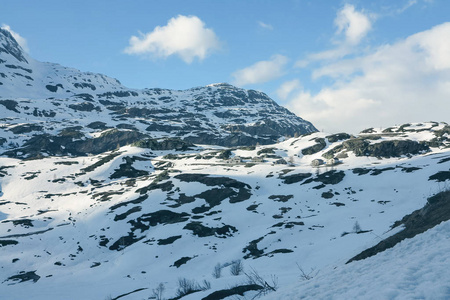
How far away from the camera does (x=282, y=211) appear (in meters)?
63.9

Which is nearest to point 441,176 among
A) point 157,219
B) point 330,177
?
point 330,177

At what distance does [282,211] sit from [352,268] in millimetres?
53349

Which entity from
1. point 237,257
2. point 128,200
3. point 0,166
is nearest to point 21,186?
point 0,166

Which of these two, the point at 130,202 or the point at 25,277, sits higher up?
the point at 130,202

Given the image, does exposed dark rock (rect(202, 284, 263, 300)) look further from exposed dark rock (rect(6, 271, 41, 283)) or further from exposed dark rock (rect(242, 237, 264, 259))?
exposed dark rock (rect(6, 271, 41, 283))

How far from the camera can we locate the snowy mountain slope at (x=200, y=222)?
3428 centimetres

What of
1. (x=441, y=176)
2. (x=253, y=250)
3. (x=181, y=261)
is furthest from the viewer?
(x=441, y=176)

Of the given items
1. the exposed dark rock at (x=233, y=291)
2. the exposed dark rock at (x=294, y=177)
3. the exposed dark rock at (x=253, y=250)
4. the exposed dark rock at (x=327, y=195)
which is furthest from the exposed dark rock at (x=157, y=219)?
the exposed dark rock at (x=233, y=291)

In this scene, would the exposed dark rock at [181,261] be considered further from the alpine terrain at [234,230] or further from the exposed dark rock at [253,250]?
the exposed dark rock at [253,250]

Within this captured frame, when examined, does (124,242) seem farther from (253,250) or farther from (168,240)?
(253,250)

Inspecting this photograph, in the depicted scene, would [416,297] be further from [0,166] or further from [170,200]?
[0,166]

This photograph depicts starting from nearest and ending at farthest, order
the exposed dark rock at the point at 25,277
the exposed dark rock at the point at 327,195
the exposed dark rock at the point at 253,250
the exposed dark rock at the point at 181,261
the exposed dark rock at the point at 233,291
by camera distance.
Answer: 1. the exposed dark rock at the point at 233,291
2. the exposed dark rock at the point at 253,250
3. the exposed dark rock at the point at 181,261
4. the exposed dark rock at the point at 25,277
5. the exposed dark rock at the point at 327,195

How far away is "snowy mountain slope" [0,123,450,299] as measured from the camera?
34.3 meters

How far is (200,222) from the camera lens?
62094 mm
